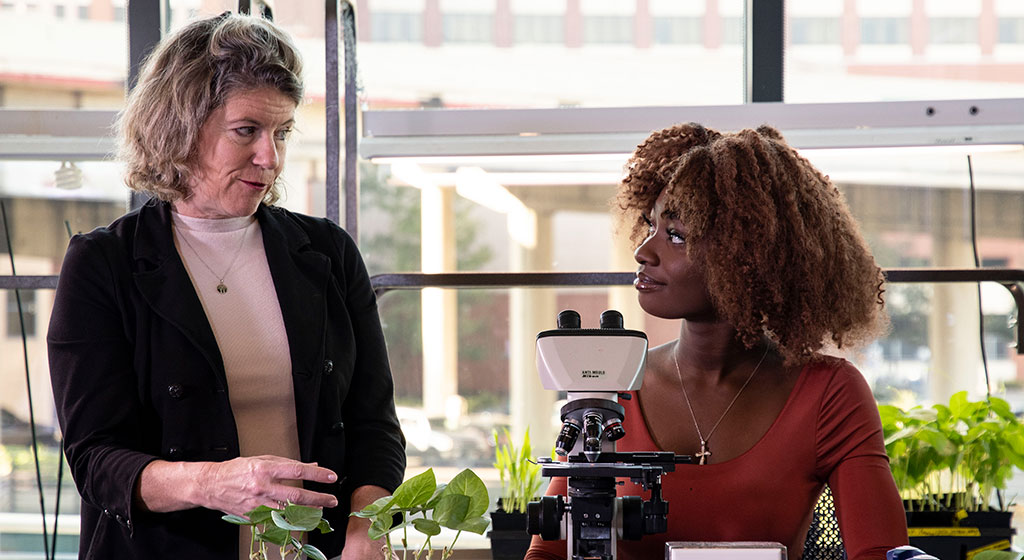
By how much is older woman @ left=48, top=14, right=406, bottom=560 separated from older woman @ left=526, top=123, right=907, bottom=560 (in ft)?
1.26

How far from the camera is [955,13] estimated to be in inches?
134

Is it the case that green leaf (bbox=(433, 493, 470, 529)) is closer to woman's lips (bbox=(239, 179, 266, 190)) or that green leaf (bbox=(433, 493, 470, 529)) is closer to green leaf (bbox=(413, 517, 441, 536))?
green leaf (bbox=(413, 517, 441, 536))

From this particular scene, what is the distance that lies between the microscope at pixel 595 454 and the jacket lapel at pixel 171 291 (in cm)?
55

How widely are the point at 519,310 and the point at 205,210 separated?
7.00 ft

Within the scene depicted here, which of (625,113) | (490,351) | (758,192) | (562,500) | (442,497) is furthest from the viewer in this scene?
(490,351)

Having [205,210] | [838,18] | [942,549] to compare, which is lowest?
[942,549]

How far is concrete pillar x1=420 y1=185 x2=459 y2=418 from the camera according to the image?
3582 mm

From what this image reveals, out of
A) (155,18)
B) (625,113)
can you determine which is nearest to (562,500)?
(625,113)

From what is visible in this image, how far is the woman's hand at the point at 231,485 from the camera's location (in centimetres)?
119

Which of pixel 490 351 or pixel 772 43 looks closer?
pixel 772 43

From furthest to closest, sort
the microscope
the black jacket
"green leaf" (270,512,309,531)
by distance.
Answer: the black jacket, the microscope, "green leaf" (270,512,309,531)

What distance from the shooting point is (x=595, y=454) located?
111cm

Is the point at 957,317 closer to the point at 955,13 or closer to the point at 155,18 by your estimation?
the point at 955,13

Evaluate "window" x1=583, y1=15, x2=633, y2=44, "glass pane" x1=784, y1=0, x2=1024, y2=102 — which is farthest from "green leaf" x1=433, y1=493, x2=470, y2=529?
"window" x1=583, y1=15, x2=633, y2=44
